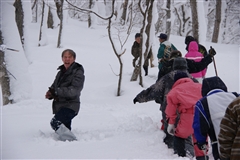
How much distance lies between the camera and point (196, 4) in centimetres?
1170

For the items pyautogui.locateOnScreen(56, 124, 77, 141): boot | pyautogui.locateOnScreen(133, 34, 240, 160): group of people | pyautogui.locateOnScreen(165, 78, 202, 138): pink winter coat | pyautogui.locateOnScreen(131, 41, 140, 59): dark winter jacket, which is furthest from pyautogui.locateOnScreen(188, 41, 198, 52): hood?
pyautogui.locateOnScreen(131, 41, 140, 59): dark winter jacket

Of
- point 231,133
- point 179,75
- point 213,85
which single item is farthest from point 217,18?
point 231,133

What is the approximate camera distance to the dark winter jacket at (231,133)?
2410 mm

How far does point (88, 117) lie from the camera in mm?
7020

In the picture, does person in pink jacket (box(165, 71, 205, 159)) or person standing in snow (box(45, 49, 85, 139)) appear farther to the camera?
person standing in snow (box(45, 49, 85, 139))

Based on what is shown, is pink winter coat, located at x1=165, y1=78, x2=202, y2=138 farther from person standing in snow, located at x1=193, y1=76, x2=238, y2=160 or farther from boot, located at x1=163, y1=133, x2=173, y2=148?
person standing in snow, located at x1=193, y1=76, x2=238, y2=160

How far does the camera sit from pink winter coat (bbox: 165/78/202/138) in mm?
4066

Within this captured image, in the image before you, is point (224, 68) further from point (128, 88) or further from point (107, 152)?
point (107, 152)

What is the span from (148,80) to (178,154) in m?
7.35

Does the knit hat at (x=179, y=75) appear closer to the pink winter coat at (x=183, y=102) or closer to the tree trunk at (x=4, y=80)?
the pink winter coat at (x=183, y=102)

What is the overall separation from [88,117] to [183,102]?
3.38 metres

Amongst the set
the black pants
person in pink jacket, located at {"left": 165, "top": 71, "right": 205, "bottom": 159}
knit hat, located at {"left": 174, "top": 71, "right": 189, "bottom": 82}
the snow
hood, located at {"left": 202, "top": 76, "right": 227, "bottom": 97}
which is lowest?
the snow

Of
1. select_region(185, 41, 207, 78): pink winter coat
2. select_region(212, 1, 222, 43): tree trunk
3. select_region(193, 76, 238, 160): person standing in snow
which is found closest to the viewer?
select_region(193, 76, 238, 160): person standing in snow

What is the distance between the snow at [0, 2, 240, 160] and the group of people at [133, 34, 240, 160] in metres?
0.35
